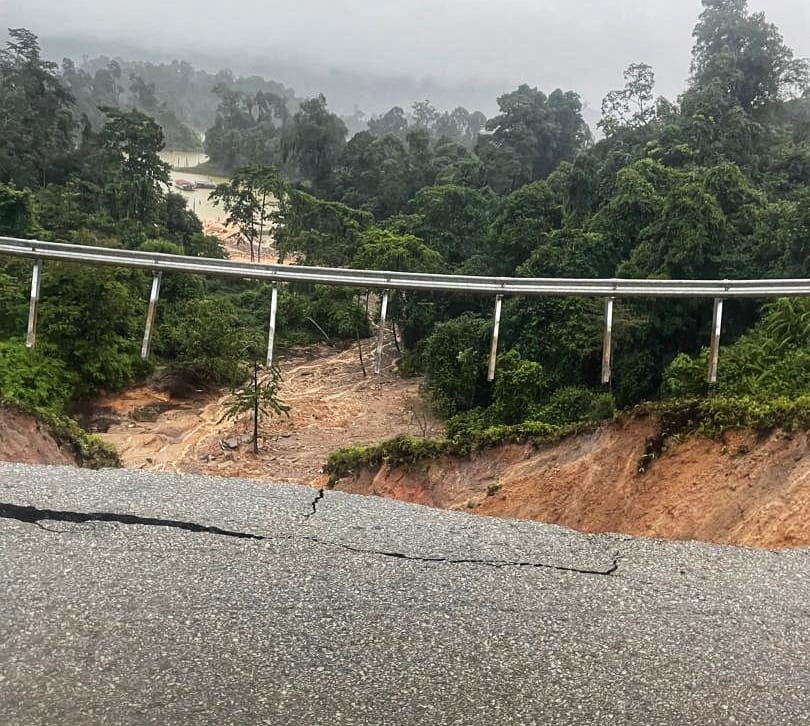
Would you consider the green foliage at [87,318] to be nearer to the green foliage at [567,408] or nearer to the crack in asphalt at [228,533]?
the green foliage at [567,408]

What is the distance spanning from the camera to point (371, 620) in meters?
4.84

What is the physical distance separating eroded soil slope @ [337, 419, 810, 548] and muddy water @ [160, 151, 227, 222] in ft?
154

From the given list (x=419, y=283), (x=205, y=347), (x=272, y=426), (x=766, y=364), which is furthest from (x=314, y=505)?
(x=205, y=347)

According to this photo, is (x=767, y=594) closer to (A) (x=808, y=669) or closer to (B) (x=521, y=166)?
(A) (x=808, y=669)

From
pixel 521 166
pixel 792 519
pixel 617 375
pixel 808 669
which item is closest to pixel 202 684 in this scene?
pixel 808 669

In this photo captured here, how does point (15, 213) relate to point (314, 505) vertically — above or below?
above

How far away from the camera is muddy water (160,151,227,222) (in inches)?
2384

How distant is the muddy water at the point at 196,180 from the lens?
6056 centimetres

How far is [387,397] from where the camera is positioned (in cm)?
2328

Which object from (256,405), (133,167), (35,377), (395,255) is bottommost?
(256,405)

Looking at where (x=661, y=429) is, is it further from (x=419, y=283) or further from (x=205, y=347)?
(x=205, y=347)

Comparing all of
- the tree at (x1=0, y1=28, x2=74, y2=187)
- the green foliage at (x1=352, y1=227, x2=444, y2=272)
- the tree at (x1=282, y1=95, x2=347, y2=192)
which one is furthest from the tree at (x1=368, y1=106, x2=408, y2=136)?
the green foliage at (x1=352, y1=227, x2=444, y2=272)

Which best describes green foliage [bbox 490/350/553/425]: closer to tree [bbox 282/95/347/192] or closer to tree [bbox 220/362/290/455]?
tree [bbox 220/362/290/455]

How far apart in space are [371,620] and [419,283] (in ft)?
17.4
